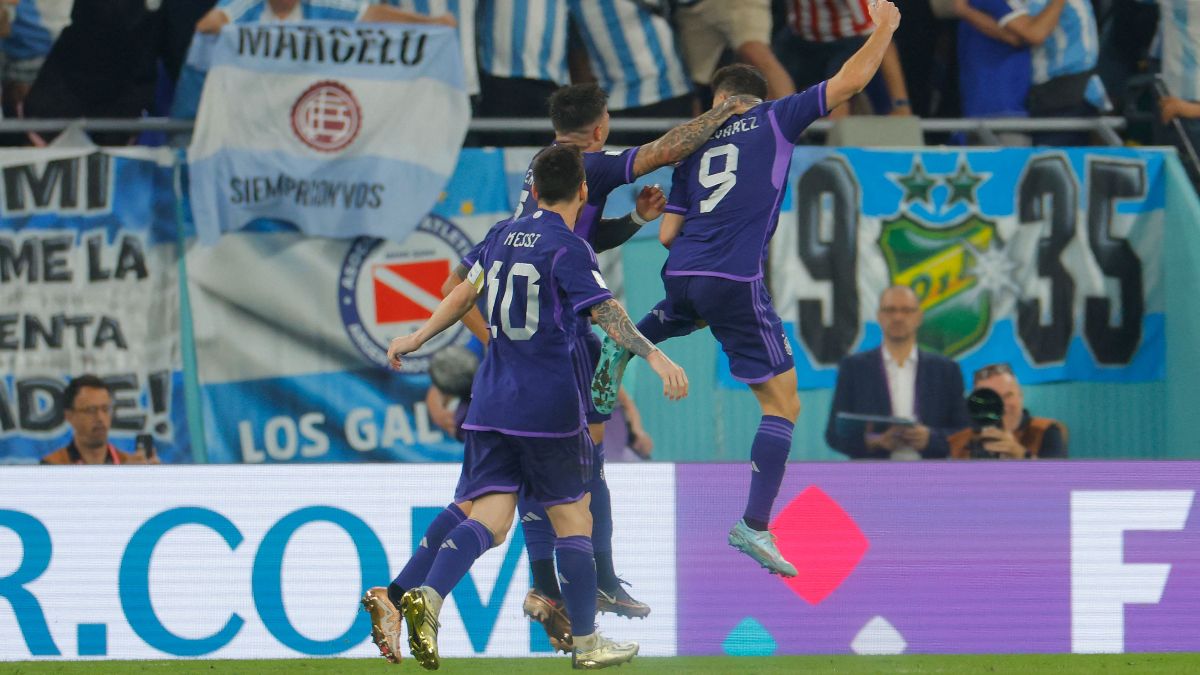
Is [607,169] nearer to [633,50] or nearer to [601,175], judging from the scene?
[601,175]

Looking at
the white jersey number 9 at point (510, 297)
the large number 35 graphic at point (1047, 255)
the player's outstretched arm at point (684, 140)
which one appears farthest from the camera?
the large number 35 graphic at point (1047, 255)

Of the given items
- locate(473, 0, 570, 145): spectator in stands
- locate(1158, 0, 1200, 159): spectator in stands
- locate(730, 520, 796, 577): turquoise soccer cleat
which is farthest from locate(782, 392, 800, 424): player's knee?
locate(1158, 0, 1200, 159): spectator in stands

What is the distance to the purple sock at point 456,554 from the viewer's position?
281 inches

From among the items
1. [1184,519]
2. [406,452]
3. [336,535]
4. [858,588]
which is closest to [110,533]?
[336,535]

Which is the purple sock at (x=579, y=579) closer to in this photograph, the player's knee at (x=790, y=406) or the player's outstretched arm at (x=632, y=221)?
the player's knee at (x=790, y=406)

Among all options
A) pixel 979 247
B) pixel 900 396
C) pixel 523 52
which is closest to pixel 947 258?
pixel 979 247

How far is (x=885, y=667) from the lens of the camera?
828 cm

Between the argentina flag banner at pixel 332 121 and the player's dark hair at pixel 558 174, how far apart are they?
3.56 metres

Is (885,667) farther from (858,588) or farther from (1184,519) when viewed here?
(1184,519)

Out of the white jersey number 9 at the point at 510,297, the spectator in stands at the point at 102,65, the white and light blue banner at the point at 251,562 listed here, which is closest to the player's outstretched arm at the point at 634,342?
the white jersey number 9 at the point at 510,297

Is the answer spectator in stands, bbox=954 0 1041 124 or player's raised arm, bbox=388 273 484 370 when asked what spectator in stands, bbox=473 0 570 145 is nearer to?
spectator in stands, bbox=954 0 1041 124

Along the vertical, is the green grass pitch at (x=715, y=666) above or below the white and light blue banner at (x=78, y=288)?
below

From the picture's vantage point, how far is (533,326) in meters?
7.14

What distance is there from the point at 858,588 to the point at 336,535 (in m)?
2.46
